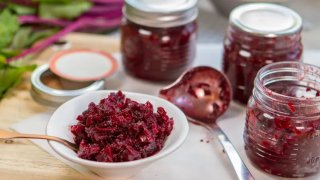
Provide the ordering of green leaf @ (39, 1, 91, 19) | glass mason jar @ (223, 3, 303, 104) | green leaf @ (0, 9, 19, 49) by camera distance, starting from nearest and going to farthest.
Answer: glass mason jar @ (223, 3, 303, 104), green leaf @ (0, 9, 19, 49), green leaf @ (39, 1, 91, 19)

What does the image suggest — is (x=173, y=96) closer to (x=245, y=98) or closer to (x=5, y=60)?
(x=245, y=98)

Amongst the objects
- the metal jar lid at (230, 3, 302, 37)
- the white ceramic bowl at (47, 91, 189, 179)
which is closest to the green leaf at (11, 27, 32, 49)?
the white ceramic bowl at (47, 91, 189, 179)

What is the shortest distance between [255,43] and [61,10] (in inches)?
23.3

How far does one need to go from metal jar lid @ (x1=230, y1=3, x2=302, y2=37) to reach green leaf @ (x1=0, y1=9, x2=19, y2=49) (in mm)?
567

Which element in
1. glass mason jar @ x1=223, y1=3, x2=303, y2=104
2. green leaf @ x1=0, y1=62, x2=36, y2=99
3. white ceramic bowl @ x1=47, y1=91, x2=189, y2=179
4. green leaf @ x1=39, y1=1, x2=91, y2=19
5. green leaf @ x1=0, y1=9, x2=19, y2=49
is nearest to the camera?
white ceramic bowl @ x1=47, y1=91, x2=189, y2=179

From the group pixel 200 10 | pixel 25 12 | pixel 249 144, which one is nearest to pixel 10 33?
pixel 25 12

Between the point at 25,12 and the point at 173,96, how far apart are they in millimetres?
566

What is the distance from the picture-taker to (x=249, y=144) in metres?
1.06

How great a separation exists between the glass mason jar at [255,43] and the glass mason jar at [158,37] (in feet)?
0.32

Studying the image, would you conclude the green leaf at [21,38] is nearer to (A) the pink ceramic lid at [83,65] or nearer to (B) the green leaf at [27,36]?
A: (B) the green leaf at [27,36]

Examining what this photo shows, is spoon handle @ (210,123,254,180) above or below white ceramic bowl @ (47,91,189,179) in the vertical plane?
below

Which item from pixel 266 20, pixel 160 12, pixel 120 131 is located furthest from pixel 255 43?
pixel 120 131

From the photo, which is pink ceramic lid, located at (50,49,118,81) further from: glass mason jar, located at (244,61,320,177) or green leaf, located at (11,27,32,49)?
glass mason jar, located at (244,61,320,177)

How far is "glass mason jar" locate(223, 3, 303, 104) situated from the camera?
3.87 feet
